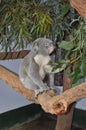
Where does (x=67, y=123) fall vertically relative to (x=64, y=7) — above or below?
below

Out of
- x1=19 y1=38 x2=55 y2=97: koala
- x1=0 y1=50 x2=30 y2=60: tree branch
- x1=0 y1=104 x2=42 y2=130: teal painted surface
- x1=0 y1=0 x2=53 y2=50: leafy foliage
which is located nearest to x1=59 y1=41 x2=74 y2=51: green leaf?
x1=19 y1=38 x2=55 y2=97: koala

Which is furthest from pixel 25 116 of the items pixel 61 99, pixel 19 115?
pixel 61 99

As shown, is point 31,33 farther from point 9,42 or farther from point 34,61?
point 34,61

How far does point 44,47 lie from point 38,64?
95 mm

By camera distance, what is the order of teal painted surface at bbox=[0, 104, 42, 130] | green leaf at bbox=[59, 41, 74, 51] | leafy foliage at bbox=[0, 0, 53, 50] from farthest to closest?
teal painted surface at bbox=[0, 104, 42, 130], leafy foliage at bbox=[0, 0, 53, 50], green leaf at bbox=[59, 41, 74, 51]

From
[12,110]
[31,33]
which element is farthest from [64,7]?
[12,110]

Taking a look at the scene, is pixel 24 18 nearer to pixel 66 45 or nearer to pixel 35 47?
pixel 35 47

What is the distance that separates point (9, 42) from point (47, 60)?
0.37m

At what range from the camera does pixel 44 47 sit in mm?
1411

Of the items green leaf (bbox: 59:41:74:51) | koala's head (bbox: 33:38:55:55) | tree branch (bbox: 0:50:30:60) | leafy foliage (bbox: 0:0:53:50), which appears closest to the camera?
green leaf (bbox: 59:41:74:51)

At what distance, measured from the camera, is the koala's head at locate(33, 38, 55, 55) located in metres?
1.40

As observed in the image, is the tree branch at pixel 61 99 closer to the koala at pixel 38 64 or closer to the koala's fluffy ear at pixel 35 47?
the koala at pixel 38 64

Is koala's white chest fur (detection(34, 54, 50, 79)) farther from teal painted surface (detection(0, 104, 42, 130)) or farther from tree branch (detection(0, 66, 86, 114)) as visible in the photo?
teal painted surface (detection(0, 104, 42, 130))

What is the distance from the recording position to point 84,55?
1.21 metres
